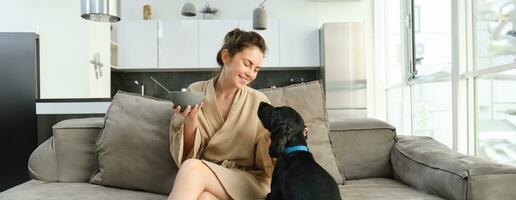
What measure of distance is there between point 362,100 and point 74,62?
10.9ft

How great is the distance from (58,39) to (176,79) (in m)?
2.14

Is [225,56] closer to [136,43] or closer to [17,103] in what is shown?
[17,103]

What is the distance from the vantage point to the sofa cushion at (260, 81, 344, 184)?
196cm

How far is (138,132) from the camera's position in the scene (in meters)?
1.92

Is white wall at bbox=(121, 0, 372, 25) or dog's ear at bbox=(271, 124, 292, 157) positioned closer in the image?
dog's ear at bbox=(271, 124, 292, 157)

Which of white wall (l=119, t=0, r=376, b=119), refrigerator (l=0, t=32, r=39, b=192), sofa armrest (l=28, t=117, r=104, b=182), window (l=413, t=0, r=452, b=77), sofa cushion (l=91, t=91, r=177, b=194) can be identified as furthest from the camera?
white wall (l=119, t=0, r=376, b=119)

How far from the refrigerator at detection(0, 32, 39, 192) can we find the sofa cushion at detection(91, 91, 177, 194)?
6.70ft

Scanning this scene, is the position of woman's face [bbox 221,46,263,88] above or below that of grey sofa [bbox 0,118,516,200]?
above

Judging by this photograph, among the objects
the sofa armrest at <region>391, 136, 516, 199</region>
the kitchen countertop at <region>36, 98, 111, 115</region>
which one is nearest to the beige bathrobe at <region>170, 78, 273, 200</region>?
the sofa armrest at <region>391, 136, 516, 199</region>

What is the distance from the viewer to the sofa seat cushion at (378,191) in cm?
166

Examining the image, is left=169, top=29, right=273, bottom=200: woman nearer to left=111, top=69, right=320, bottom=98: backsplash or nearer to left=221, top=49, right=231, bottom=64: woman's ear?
left=221, top=49, right=231, bottom=64: woman's ear

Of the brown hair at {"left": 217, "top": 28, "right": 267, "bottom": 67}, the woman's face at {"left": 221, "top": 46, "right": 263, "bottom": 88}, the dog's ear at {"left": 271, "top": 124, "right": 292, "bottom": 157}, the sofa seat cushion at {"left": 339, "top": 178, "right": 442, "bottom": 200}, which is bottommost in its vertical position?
the sofa seat cushion at {"left": 339, "top": 178, "right": 442, "bottom": 200}

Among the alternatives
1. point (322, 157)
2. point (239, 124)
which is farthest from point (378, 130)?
point (239, 124)

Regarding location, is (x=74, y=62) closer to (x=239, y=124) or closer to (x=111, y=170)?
(x=111, y=170)
